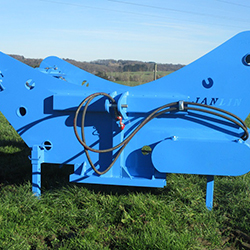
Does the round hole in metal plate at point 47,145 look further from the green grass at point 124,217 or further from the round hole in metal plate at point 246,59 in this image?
the round hole in metal plate at point 246,59

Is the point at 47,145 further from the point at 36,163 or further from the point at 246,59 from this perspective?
the point at 246,59

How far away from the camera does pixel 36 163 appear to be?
3467mm

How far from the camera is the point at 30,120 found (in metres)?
3.52

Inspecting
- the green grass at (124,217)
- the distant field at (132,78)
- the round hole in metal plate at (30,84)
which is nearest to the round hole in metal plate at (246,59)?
the green grass at (124,217)

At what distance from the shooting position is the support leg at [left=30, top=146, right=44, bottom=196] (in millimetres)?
3447

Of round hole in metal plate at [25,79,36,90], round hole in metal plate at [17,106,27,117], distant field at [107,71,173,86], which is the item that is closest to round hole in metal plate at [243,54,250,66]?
round hole in metal plate at [25,79,36,90]

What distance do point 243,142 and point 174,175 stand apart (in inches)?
50.4

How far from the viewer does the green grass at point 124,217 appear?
9.20 ft

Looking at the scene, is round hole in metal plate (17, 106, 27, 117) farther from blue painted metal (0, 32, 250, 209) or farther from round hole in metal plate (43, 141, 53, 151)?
round hole in metal plate (43, 141, 53, 151)

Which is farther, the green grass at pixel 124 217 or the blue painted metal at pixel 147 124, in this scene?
the blue painted metal at pixel 147 124

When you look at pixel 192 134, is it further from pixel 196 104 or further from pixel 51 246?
pixel 51 246

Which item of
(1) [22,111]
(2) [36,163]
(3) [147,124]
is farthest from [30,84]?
(3) [147,124]

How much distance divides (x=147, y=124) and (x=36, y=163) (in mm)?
1155

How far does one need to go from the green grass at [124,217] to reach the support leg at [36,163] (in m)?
0.09
